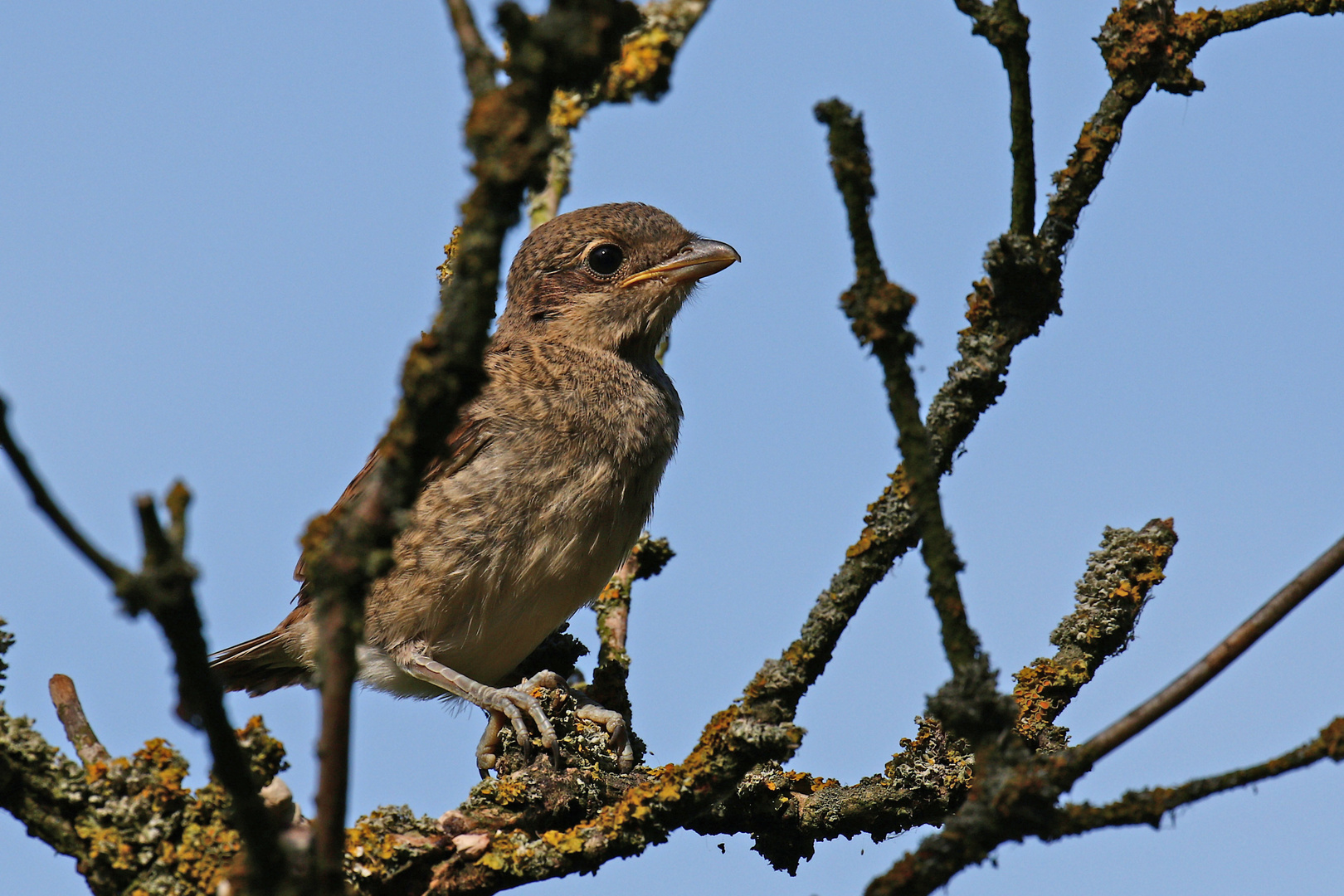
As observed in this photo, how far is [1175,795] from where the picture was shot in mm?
2160

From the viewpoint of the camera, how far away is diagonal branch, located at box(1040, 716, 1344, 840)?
2.10m

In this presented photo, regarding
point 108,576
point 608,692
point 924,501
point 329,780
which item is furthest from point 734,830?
point 108,576

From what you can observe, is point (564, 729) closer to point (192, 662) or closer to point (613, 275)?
point (613, 275)

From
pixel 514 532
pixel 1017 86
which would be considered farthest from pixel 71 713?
pixel 1017 86

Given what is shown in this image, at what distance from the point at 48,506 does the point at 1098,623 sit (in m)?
3.45

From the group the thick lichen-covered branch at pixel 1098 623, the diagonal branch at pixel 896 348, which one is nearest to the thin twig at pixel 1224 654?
the diagonal branch at pixel 896 348

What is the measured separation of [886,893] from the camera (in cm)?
227

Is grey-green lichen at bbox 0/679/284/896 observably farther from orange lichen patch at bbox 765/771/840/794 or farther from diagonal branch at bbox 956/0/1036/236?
diagonal branch at bbox 956/0/1036/236

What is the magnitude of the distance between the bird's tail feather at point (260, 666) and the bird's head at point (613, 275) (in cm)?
186

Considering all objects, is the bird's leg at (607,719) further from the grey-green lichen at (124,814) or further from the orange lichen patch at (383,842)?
the grey-green lichen at (124,814)

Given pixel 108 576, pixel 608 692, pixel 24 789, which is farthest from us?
pixel 608 692

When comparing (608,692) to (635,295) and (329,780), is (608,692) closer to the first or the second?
(635,295)

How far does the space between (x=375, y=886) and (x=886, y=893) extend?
175 cm

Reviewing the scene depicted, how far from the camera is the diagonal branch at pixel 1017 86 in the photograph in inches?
113
